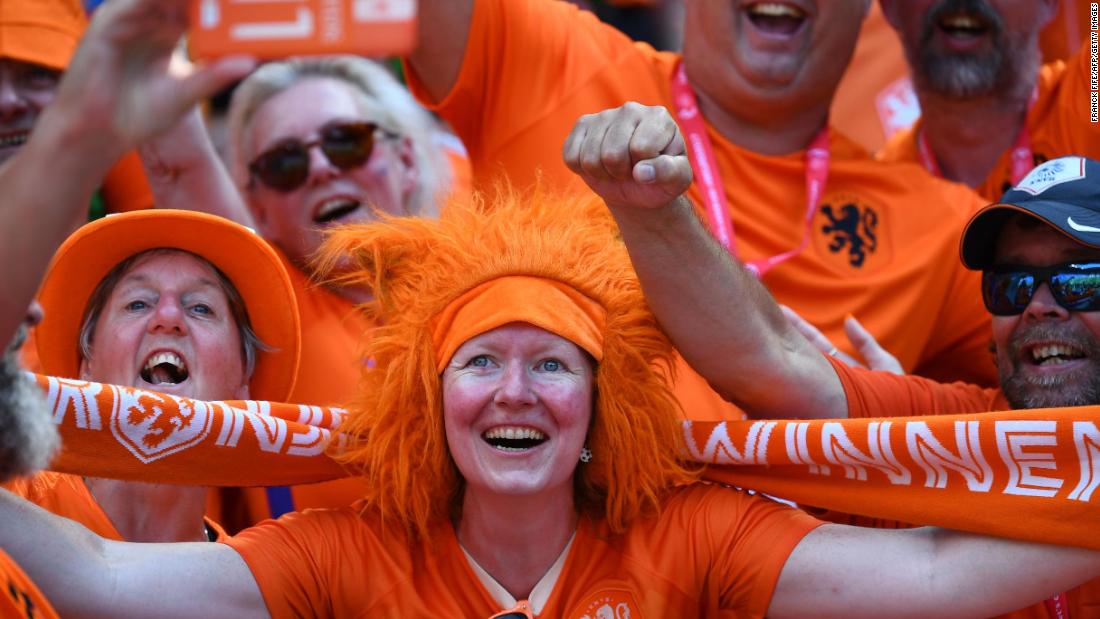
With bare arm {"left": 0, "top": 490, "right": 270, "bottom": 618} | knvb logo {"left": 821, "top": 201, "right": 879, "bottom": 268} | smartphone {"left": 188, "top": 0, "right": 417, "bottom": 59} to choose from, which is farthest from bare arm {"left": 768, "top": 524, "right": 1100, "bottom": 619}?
A: smartphone {"left": 188, "top": 0, "right": 417, "bottom": 59}

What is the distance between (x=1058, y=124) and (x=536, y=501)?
2088 millimetres

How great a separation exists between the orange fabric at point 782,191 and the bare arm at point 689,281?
2.27 ft

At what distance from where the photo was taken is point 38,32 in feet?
13.5

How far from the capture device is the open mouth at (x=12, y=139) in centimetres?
407

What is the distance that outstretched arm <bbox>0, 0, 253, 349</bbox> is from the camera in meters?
1.80

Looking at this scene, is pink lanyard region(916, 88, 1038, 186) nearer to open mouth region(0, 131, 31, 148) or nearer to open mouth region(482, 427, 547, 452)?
open mouth region(482, 427, 547, 452)

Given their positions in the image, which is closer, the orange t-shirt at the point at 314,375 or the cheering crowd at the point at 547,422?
the cheering crowd at the point at 547,422

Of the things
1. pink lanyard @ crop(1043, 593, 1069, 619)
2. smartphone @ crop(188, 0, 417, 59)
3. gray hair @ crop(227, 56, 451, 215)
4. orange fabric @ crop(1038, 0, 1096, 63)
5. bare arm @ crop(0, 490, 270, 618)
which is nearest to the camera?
smartphone @ crop(188, 0, 417, 59)

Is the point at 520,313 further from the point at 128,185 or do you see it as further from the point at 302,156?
the point at 128,185

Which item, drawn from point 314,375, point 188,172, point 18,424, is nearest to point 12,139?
point 188,172

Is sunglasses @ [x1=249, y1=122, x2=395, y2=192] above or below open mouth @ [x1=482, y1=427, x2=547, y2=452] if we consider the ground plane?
above

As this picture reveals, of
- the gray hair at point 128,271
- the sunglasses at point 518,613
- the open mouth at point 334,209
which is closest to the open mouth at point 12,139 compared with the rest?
the open mouth at point 334,209

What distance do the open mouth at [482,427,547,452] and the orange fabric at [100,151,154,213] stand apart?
6.11 feet

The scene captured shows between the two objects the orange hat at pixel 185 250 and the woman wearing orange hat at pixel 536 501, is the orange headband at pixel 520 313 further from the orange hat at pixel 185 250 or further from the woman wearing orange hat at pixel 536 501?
the orange hat at pixel 185 250
